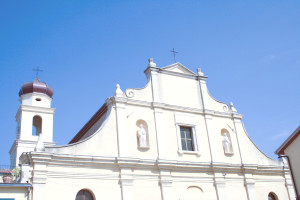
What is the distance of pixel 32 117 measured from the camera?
27.1 metres

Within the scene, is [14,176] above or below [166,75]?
below

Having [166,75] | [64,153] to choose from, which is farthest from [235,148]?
[64,153]

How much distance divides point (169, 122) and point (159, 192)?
153 inches

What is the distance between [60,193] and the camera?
14219mm

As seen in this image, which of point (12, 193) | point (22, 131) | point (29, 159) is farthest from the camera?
point (22, 131)

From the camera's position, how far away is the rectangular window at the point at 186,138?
18797 mm

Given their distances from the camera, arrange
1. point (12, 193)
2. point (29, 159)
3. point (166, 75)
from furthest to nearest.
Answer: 1. point (166, 75)
2. point (29, 159)
3. point (12, 193)

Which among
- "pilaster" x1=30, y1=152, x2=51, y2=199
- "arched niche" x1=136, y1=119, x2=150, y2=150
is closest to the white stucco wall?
"arched niche" x1=136, y1=119, x2=150, y2=150

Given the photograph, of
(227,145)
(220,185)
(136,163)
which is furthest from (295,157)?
(136,163)

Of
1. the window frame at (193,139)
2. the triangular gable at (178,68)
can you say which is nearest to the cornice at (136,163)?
the window frame at (193,139)

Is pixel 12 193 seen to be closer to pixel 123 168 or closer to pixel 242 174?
pixel 123 168

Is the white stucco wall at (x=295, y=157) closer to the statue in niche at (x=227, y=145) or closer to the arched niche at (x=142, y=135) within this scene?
the statue in niche at (x=227, y=145)

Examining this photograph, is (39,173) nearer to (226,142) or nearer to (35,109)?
(226,142)

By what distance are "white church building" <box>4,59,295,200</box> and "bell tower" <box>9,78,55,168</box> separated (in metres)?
6.15
